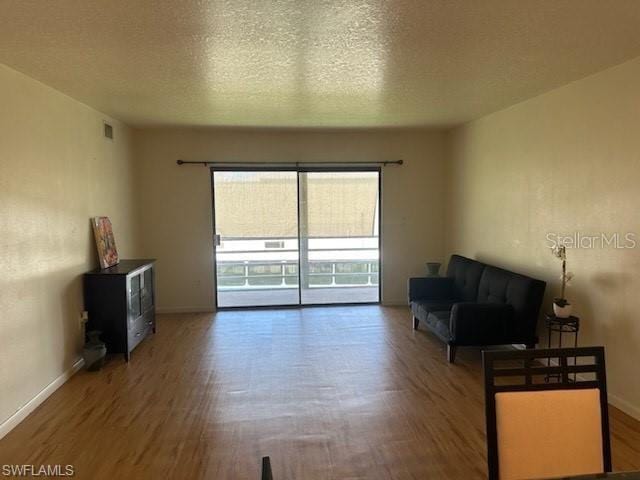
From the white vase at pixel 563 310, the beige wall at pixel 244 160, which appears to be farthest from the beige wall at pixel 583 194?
the beige wall at pixel 244 160

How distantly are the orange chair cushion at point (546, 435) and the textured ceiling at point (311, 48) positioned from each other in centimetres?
174

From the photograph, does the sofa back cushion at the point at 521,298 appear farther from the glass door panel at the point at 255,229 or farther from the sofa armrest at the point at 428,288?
the glass door panel at the point at 255,229

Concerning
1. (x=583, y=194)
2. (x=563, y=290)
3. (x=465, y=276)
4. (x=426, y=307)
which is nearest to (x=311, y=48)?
(x=583, y=194)

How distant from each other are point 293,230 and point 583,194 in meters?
3.70

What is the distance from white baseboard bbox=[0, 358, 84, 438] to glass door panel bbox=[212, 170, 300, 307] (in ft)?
8.03

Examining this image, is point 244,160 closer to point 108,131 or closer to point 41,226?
point 108,131

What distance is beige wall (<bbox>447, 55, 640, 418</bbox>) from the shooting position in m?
2.95

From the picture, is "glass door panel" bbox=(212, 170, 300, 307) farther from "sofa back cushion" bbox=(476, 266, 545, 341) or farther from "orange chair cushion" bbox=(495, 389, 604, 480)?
"orange chair cushion" bbox=(495, 389, 604, 480)

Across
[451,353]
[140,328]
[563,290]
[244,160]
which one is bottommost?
[451,353]

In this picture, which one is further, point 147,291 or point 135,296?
point 147,291

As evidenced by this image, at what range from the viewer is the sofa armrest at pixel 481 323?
3.81 m

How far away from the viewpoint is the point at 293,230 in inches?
242

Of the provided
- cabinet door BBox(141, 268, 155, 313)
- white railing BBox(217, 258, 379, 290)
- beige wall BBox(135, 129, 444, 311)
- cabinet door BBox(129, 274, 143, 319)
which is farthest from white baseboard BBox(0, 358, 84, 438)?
white railing BBox(217, 258, 379, 290)

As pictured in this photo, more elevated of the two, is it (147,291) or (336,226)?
(336,226)
